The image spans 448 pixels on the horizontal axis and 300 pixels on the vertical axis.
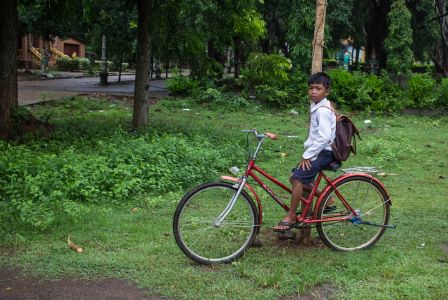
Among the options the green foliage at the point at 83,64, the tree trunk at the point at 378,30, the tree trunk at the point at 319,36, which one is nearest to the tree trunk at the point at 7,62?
the tree trunk at the point at 319,36

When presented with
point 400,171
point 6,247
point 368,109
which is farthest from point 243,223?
point 368,109

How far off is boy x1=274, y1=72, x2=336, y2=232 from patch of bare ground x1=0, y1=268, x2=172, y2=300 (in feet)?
5.02

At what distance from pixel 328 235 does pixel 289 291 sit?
1152 millimetres

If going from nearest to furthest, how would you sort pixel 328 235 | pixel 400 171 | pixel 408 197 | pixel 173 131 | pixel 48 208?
pixel 328 235, pixel 48 208, pixel 408 197, pixel 400 171, pixel 173 131

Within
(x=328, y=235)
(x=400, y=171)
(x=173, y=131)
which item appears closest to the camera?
(x=328, y=235)

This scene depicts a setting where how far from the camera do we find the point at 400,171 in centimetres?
898

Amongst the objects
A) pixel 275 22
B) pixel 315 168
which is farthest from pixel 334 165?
pixel 275 22

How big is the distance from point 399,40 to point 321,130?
18.0 metres

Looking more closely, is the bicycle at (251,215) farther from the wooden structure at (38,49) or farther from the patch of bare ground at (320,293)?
the wooden structure at (38,49)

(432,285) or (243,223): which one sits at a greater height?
(243,223)

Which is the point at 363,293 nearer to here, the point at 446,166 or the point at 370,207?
the point at 370,207

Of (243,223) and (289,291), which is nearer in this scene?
(289,291)

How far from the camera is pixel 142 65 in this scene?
37.3ft

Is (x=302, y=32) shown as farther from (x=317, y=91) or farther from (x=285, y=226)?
(x=285, y=226)
